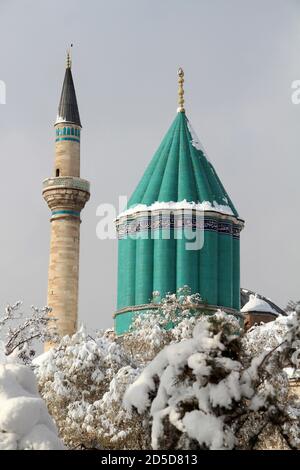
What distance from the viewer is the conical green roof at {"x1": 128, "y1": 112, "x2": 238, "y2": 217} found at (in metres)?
39.3

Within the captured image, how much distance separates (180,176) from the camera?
3959cm

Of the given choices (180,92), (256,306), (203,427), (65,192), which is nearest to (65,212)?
(65,192)

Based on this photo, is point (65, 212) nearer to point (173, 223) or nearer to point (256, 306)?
point (173, 223)

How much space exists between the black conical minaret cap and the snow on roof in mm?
13322

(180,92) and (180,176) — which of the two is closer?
(180,176)

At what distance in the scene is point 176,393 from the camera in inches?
505

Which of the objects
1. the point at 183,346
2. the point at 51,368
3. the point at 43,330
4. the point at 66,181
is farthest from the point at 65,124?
the point at 183,346

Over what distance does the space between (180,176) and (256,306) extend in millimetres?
13109

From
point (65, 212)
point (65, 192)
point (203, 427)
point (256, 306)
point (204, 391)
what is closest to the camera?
point (203, 427)

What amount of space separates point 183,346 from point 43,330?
17.2 metres

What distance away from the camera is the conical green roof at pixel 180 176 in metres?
39.3

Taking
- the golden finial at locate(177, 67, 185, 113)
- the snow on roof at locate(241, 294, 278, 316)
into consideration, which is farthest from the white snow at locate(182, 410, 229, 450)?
the snow on roof at locate(241, 294, 278, 316)

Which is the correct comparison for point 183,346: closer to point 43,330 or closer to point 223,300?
point 43,330
